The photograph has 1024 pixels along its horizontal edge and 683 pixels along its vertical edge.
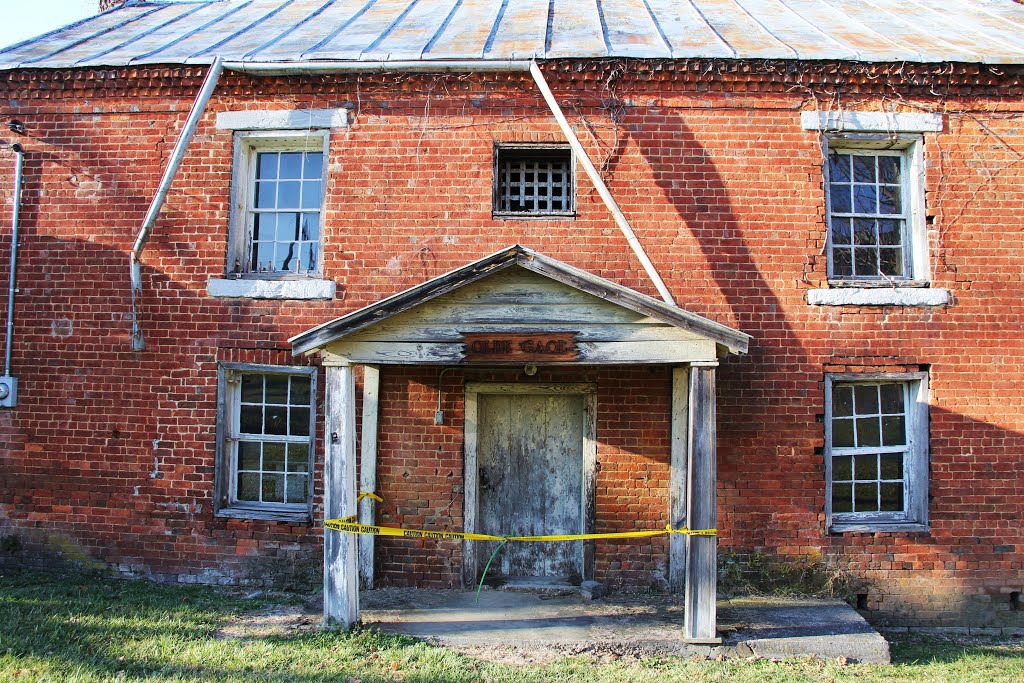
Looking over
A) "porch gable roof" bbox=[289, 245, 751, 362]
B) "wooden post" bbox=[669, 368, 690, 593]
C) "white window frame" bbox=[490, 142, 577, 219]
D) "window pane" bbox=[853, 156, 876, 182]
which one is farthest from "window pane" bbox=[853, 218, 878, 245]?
"white window frame" bbox=[490, 142, 577, 219]

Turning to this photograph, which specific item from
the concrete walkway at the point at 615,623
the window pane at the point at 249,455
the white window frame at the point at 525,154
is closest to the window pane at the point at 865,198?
the white window frame at the point at 525,154

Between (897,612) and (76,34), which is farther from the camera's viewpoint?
(76,34)

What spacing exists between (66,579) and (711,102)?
838 cm

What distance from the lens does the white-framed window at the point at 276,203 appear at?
23.0ft

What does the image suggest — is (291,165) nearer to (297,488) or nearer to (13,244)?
(13,244)

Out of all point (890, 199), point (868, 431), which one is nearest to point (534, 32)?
point (890, 199)

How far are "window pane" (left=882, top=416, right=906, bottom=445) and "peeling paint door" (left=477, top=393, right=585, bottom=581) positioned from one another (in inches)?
125

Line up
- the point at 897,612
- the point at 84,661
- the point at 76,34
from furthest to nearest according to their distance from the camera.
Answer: the point at 76,34 < the point at 897,612 < the point at 84,661

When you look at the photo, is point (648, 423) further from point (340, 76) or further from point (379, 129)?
point (340, 76)

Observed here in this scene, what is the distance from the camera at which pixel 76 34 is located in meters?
8.17

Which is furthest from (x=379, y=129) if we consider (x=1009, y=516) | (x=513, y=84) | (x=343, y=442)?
(x=1009, y=516)

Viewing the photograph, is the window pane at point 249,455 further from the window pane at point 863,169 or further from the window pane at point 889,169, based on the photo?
the window pane at point 889,169

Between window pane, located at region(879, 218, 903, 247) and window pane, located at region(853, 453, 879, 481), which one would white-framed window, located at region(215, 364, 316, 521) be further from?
window pane, located at region(879, 218, 903, 247)

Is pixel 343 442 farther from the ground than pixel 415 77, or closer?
closer
